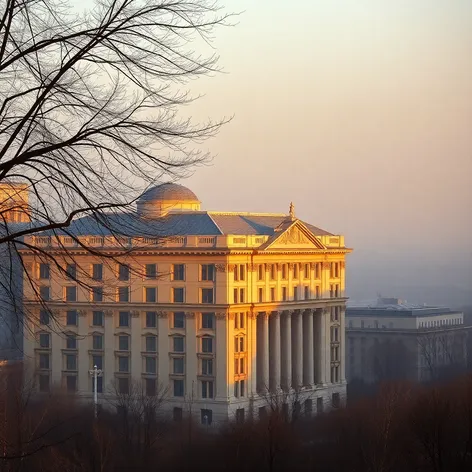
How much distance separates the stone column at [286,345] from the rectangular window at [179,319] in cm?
796

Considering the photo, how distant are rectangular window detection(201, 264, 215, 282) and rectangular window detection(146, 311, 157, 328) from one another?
4.01m

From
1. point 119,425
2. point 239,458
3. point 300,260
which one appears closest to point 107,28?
point 239,458

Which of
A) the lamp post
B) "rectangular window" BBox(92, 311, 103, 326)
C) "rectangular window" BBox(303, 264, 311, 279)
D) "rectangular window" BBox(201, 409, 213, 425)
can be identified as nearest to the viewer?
the lamp post

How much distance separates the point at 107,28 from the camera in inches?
596

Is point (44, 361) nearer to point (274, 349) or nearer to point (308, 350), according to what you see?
point (274, 349)

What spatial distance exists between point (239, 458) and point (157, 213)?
42.7m

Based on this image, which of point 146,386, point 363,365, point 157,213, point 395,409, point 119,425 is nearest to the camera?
point 157,213

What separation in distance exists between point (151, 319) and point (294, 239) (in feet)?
38.1

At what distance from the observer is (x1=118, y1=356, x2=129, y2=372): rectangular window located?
93.9m

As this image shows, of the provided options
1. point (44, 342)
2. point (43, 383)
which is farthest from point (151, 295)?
point (43, 383)

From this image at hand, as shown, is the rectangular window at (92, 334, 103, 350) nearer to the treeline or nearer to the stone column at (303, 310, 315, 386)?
the stone column at (303, 310, 315, 386)

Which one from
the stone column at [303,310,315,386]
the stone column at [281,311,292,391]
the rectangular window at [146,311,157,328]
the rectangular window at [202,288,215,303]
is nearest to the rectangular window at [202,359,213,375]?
the rectangular window at [202,288,215,303]

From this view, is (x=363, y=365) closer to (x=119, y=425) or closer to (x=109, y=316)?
(x=109, y=316)

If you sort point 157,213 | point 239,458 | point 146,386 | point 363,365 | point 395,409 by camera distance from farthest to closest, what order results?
1. point 363,365
2. point 146,386
3. point 395,409
4. point 239,458
5. point 157,213
